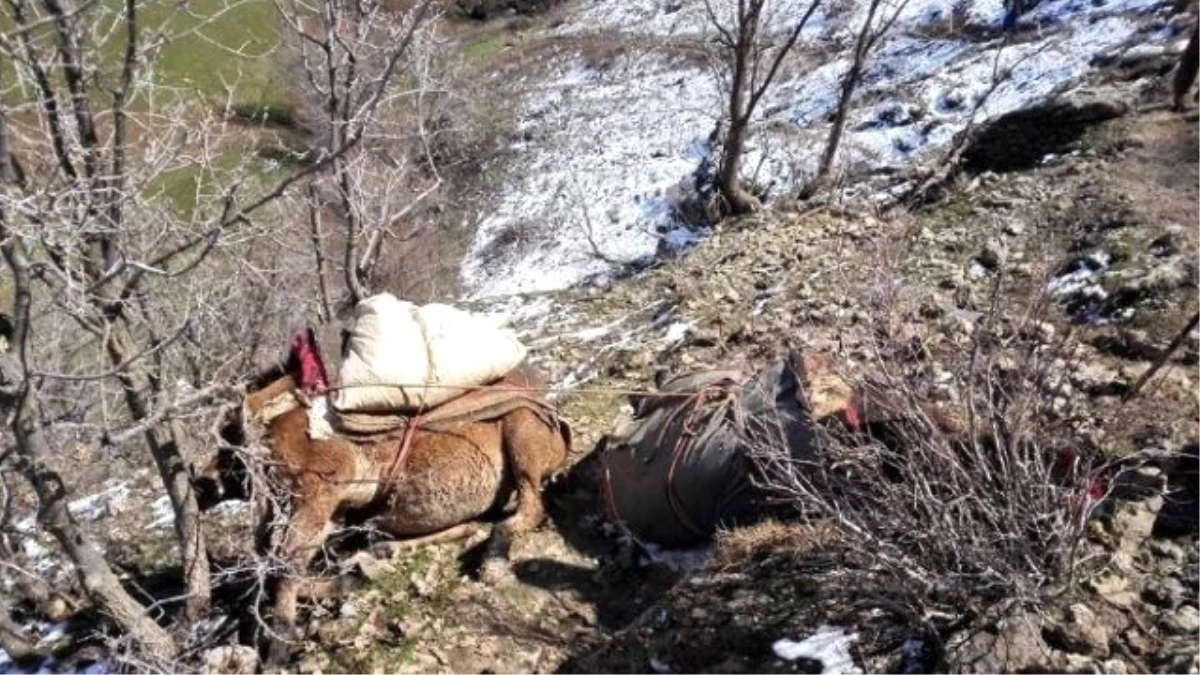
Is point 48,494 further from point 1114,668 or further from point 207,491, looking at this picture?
point 1114,668

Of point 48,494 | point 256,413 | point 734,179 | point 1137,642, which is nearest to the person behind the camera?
point 1137,642

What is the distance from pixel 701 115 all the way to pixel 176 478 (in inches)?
835

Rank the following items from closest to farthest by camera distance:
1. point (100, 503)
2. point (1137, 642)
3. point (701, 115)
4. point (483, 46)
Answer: point (1137, 642), point (100, 503), point (701, 115), point (483, 46)

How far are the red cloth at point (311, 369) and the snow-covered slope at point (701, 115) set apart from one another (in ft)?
27.7

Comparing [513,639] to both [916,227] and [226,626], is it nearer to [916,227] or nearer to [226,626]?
[226,626]

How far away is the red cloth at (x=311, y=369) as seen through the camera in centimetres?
564

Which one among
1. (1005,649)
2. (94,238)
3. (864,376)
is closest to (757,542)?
(864,376)

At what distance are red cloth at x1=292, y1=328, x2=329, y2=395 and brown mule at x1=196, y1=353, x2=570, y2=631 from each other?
0.24ft

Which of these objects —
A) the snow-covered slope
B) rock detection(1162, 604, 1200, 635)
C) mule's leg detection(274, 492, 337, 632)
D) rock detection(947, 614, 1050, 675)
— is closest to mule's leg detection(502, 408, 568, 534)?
mule's leg detection(274, 492, 337, 632)

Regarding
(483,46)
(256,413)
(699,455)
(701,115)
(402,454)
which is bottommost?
(701,115)

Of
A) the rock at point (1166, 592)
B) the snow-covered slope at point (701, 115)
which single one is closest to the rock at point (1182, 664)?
the rock at point (1166, 592)

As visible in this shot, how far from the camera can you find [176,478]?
16.8ft

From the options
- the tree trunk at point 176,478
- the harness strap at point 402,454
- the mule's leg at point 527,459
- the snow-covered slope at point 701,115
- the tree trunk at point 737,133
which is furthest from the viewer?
the snow-covered slope at point 701,115

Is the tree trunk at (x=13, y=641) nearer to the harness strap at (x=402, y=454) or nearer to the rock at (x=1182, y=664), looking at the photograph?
the harness strap at (x=402, y=454)
